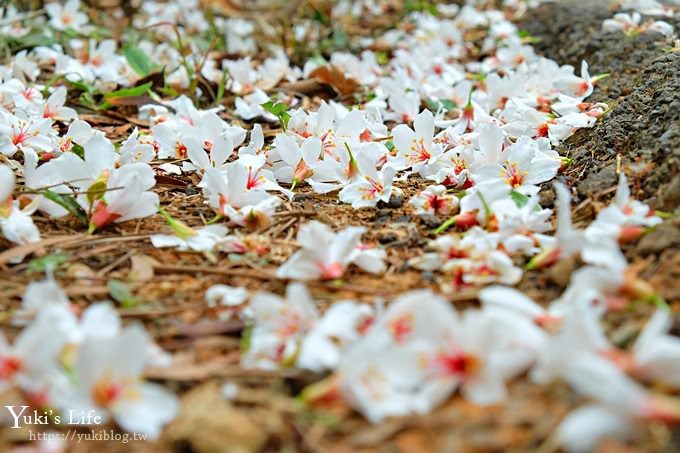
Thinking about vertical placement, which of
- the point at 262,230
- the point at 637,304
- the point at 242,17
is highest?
the point at 637,304

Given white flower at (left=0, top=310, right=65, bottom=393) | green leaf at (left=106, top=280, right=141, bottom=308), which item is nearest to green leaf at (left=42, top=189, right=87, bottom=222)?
green leaf at (left=106, top=280, right=141, bottom=308)

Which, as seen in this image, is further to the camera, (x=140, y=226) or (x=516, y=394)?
(x=140, y=226)

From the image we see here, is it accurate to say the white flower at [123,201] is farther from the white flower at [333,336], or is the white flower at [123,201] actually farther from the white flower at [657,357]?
the white flower at [657,357]

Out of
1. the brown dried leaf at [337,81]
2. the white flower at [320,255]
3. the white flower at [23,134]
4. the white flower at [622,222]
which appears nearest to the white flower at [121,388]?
the white flower at [320,255]

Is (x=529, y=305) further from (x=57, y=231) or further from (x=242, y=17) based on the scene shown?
(x=242, y=17)

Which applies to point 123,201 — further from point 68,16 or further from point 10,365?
point 68,16

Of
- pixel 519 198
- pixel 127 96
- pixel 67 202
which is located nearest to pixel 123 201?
pixel 67 202

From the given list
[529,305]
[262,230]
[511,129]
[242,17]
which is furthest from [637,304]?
[242,17]

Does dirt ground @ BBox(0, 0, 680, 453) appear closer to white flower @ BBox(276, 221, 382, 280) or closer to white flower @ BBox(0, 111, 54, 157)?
white flower @ BBox(276, 221, 382, 280)
